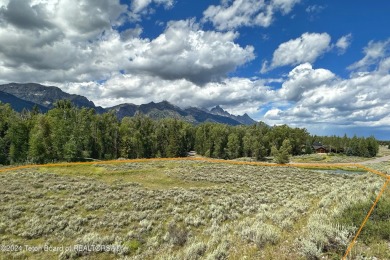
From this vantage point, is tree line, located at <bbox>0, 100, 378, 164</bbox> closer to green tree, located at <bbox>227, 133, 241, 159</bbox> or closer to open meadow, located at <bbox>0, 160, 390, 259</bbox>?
green tree, located at <bbox>227, 133, 241, 159</bbox>

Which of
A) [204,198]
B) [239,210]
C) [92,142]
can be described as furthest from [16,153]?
[239,210]

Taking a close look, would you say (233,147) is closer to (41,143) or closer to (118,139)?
(118,139)

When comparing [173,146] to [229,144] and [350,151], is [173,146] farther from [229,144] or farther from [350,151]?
[350,151]

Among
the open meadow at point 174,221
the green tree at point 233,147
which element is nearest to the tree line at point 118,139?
the green tree at point 233,147

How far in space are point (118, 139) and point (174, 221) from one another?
7883 cm

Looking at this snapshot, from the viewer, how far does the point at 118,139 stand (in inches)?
3706

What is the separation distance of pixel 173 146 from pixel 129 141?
17929mm

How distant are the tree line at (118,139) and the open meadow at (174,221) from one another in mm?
32178

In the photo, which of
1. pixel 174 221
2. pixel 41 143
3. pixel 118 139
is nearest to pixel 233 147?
pixel 118 139

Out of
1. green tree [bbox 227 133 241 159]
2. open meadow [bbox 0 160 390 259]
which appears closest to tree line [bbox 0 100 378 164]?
green tree [bbox 227 133 241 159]

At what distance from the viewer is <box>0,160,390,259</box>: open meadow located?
391 inches

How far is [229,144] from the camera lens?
4542 inches

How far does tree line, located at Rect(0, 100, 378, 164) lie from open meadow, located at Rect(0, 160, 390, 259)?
32.2 meters

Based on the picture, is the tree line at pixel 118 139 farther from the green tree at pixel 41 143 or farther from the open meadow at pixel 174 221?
the open meadow at pixel 174 221
